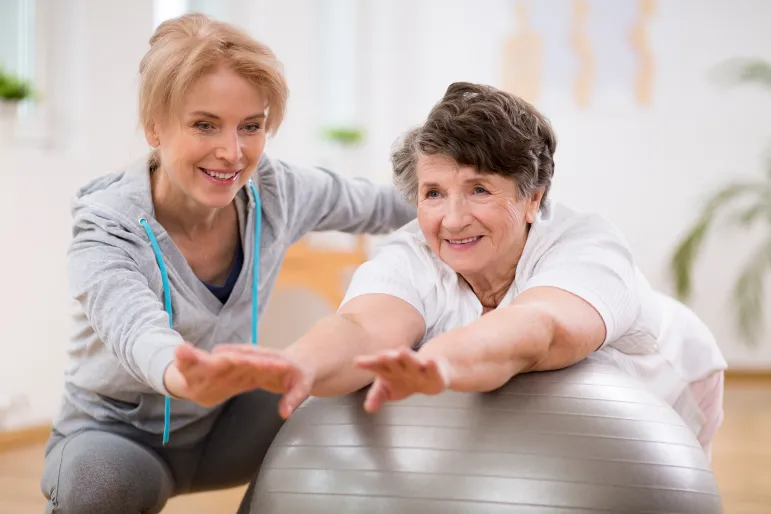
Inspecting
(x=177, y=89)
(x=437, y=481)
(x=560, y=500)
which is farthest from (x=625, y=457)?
(x=177, y=89)

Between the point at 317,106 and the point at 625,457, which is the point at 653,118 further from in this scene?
the point at 625,457

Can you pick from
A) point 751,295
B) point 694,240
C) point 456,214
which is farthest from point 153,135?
point 751,295

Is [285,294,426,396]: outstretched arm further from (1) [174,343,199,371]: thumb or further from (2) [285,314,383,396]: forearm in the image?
(1) [174,343,199,371]: thumb

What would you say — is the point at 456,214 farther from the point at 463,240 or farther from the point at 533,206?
the point at 533,206

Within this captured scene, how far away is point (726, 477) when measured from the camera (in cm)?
301

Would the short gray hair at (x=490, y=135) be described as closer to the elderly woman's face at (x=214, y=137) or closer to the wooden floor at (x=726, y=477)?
the elderly woman's face at (x=214, y=137)

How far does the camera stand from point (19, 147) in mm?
3338

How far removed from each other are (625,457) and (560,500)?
12 cm

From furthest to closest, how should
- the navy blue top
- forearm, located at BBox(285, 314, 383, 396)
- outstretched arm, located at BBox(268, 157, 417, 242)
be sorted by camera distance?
outstretched arm, located at BBox(268, 157, 417, 242) → the navy blue top → forearm, located at BBox(285, 314, 383, 396)

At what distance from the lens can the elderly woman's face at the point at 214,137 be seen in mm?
1649

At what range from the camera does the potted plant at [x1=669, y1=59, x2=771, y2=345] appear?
504cm

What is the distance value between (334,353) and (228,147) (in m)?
0.45

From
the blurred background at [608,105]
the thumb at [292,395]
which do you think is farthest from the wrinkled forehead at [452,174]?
the blurred background at [608,105]

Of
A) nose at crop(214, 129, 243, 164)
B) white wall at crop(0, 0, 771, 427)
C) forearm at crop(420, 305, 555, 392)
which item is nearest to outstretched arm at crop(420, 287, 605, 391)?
forearm at crop(420, 305, 555, 392)
